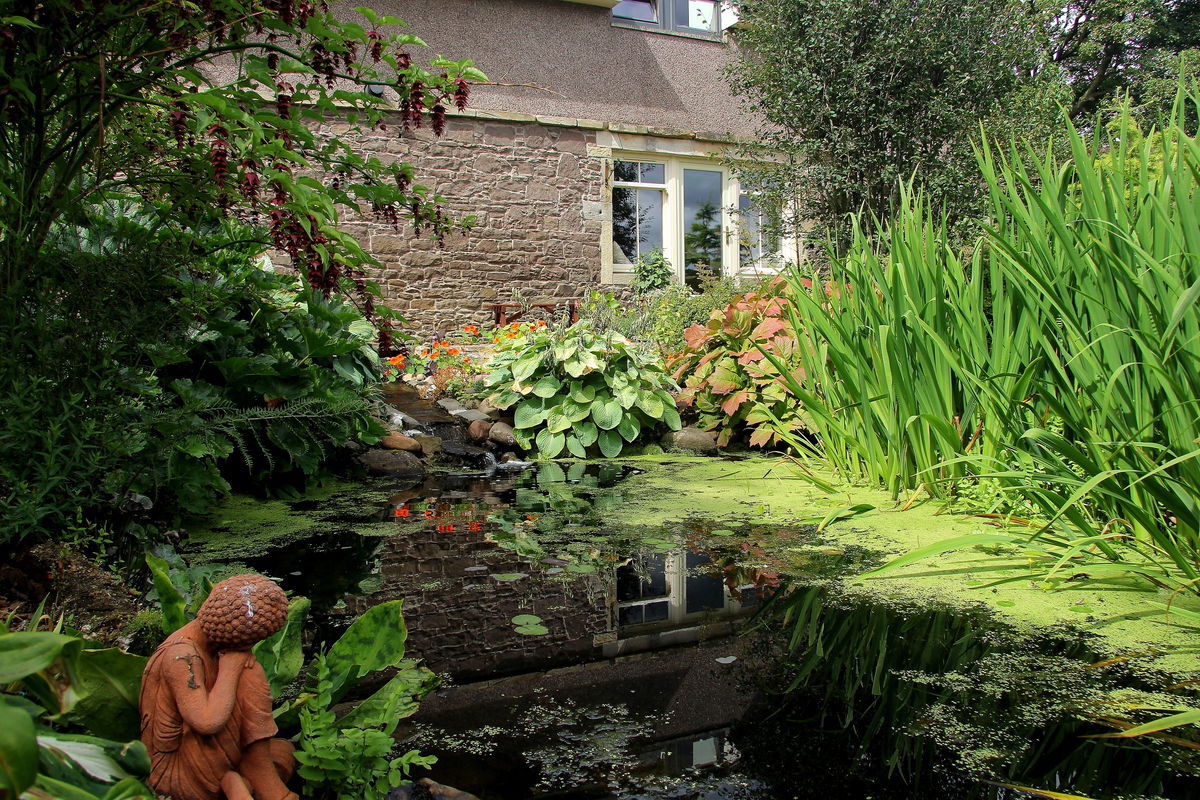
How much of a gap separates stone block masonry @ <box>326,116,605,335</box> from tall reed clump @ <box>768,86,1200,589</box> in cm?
799

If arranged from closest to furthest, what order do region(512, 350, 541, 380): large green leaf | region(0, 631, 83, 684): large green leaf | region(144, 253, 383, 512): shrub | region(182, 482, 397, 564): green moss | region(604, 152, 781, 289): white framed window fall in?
region(0, 631, 83, 684): large green leaf
region(144, 253, 383, 512): shrub
region(182, 482, 397, 564): green moss
region(512, 350, 541, 380): large green leaf
region(604, 152, 781, 289): white framed window

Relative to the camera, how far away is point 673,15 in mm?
12180

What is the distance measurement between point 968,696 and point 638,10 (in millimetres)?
12090

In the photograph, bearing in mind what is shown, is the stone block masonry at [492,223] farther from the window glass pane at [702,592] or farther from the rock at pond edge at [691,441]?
the window glass pane at [702,592]

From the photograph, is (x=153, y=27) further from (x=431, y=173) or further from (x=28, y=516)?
(x=431, y=173)

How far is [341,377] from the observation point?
4438mm

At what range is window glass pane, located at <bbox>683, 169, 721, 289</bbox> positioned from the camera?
12.3 m

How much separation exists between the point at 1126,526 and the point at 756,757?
1.59 meters

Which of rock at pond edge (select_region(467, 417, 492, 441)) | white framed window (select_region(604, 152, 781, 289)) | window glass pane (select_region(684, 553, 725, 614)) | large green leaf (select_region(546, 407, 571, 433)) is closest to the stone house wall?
window glass pane (select_region(684, 553, 725, 614))

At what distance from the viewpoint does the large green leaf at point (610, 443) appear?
5.90m

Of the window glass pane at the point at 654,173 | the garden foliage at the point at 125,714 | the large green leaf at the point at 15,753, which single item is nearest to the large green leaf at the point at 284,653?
the garden foliage at the point at 125,714

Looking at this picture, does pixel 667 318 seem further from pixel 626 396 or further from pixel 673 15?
pixel 673 15

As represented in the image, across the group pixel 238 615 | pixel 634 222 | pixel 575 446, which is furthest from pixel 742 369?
pixel 634 222

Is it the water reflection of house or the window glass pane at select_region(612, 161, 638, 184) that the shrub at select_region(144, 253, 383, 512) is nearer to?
the water reflection of house
